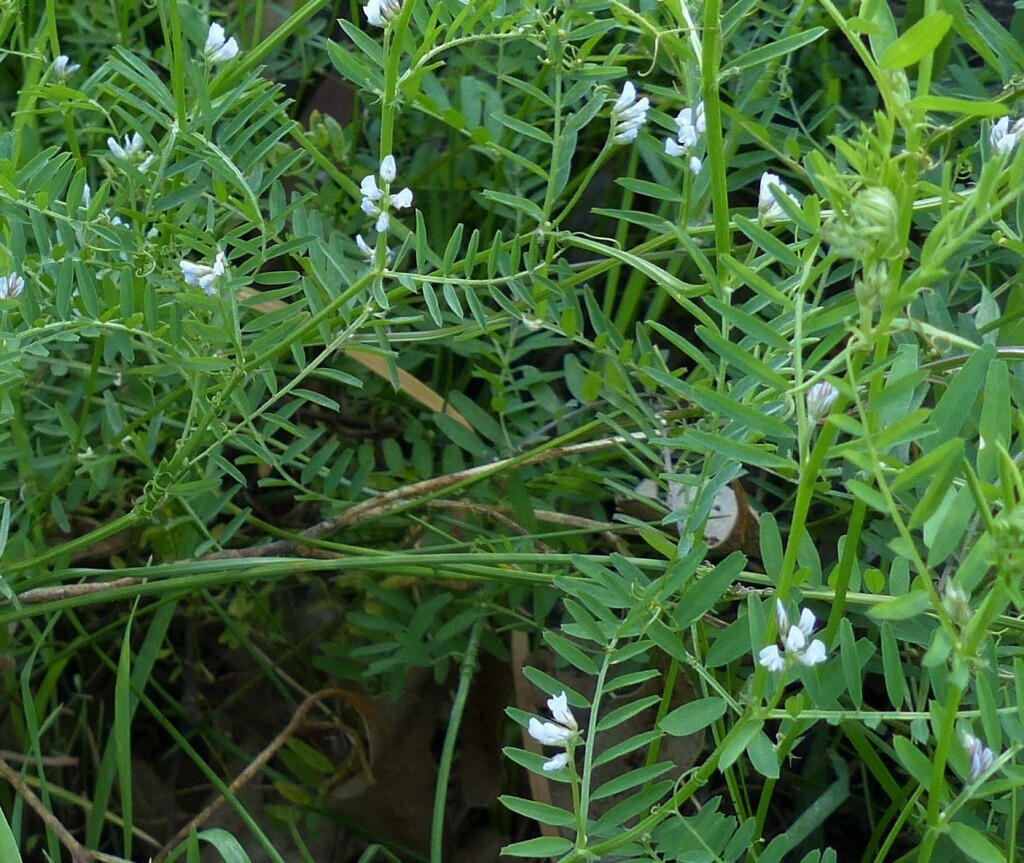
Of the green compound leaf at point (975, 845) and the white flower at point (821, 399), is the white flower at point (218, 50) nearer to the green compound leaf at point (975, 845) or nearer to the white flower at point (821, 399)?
the white flower at point (821, 399)

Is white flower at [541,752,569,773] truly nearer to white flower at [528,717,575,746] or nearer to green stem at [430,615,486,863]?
white flower at [528,717,575,746]

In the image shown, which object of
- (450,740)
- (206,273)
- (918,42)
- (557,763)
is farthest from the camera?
(450,740)

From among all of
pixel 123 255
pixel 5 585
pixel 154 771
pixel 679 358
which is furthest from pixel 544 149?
pixel 154 771

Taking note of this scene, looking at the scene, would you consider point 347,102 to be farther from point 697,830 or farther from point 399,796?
point 697,830

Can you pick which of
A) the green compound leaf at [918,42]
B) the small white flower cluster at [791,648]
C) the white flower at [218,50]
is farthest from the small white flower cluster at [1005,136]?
the white flower at [218,50]

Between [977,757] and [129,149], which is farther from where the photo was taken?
[129,149]

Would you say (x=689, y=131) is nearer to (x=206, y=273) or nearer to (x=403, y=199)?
(x=403, y=199)

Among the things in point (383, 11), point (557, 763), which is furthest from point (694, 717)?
point (383, 11)
